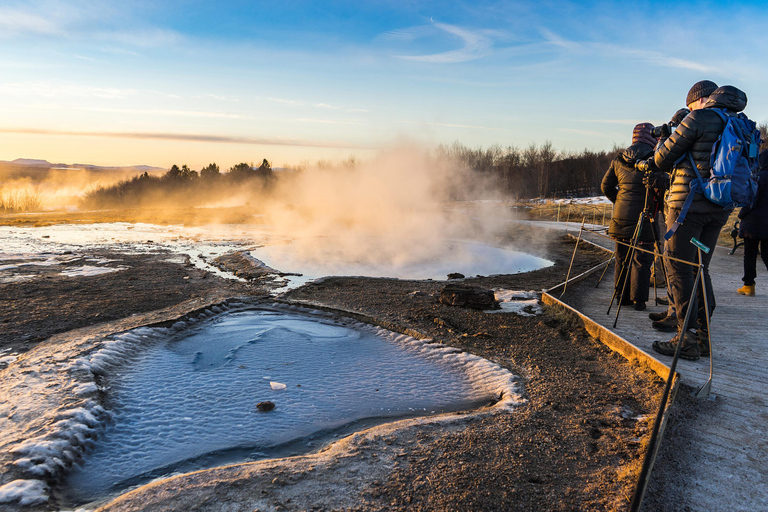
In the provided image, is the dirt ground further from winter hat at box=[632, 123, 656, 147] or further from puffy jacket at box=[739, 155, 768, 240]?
puffy jacket at box=[739, 155, 768, 240]

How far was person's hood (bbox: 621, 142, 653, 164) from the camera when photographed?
18.9 feet

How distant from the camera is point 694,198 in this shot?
14.0ft

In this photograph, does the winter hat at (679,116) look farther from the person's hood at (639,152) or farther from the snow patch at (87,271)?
the snow patch at (87,271)

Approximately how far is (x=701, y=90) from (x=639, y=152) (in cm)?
154

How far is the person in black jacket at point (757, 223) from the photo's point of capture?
6520 millimetres

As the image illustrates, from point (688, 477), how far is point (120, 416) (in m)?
4.17

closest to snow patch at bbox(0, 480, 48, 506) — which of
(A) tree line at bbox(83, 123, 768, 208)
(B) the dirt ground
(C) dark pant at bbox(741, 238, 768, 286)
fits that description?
(B) the dirt ground

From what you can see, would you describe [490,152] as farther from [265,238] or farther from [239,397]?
[239,397]

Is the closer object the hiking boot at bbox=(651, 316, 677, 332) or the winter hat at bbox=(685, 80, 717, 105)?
the winter hat at bbox=(685, 80, 717, 105)

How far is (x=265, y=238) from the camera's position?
19016 mm

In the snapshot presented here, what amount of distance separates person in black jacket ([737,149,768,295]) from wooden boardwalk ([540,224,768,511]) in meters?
1.20

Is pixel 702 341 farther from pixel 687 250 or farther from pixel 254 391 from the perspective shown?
pixel 254 391

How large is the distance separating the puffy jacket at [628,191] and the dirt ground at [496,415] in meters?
1.50

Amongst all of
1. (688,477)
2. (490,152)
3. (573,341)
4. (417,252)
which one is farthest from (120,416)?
(490,152)
